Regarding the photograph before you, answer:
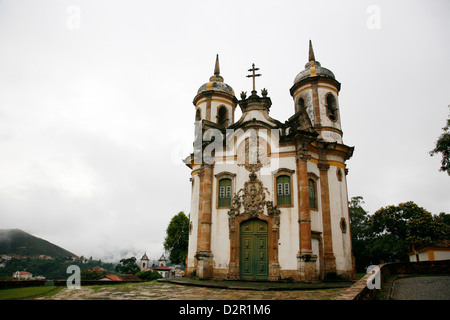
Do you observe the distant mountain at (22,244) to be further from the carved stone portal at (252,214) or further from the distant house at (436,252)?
the distant house at (436,252)

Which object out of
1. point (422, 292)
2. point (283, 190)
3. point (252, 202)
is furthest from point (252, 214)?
point (422, 292)

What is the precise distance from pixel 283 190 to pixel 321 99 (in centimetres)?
751

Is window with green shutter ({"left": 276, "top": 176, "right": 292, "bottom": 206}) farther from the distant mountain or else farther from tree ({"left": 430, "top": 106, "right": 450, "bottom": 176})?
the distant mountain

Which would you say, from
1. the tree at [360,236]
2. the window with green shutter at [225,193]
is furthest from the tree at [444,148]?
the tree at [360,236]

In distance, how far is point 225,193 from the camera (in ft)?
52.6

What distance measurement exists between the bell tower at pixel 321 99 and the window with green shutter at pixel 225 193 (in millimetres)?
6582

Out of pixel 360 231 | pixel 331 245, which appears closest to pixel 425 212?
pixel 360 231

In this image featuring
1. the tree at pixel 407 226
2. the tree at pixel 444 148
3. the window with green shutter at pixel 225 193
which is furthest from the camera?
the tree at pixel 407 226

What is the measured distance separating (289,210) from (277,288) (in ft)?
14.4

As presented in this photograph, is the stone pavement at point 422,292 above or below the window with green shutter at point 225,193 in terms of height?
below

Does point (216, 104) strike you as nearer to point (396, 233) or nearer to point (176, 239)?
point (176, 239)

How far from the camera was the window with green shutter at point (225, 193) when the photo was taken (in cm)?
1589
